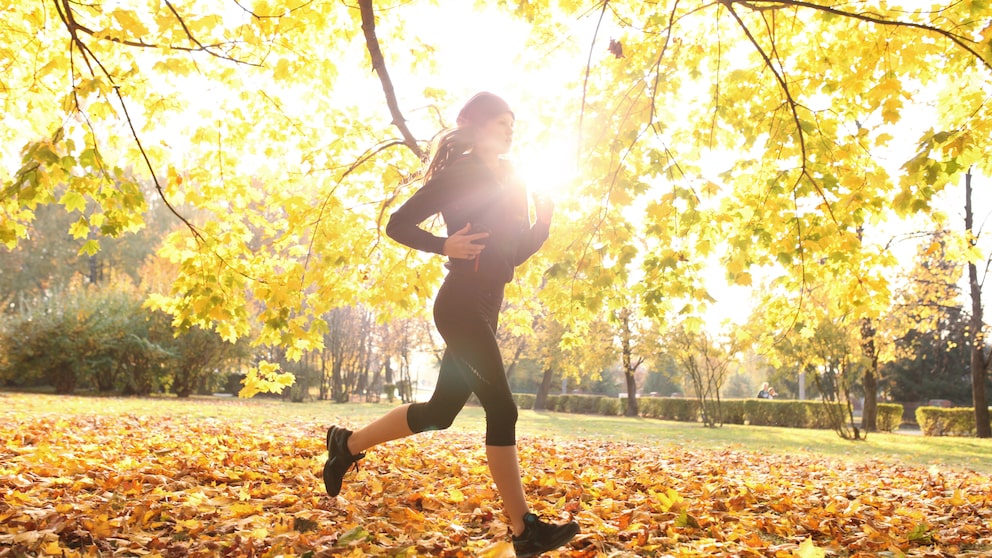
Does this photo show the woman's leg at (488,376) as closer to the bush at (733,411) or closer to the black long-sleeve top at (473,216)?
the black long-sleeve top at (473,216)

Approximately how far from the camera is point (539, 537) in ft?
8.09

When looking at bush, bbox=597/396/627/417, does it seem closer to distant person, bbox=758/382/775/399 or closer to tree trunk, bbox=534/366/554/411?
tree trunk, bbox=534/366/554/411

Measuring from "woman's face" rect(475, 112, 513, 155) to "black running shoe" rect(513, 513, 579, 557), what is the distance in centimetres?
156

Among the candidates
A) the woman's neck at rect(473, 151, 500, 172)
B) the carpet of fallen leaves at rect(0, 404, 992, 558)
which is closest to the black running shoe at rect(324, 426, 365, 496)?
the carpet of fallen leaves at rect(0, 404, 992, 558)

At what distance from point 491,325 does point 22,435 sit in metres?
5.91

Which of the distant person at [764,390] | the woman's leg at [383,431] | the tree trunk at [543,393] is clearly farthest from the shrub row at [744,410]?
the woman's leg at [383,431]

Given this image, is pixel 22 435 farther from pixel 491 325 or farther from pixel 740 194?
pixel 740 194

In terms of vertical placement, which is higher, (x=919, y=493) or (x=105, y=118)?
(x=105, y=118)

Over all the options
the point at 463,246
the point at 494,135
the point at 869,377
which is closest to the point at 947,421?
the point at 869,377

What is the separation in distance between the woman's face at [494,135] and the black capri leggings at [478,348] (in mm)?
620

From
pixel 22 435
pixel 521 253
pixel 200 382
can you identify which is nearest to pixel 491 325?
pixel 521 253

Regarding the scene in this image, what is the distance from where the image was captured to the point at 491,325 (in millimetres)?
2711

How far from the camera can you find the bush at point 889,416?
21828mm

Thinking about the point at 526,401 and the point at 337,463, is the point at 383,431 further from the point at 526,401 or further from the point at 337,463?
the point at 526,401
